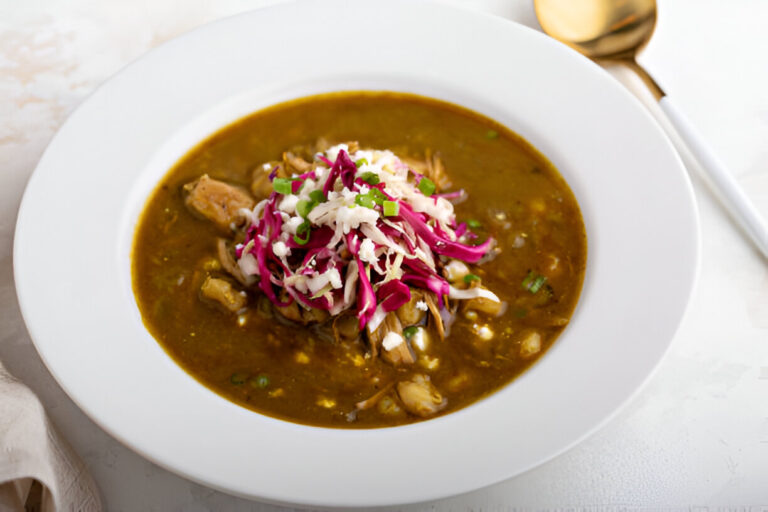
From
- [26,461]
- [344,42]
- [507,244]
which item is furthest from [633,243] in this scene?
[26,461]

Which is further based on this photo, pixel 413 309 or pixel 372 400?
pixel 413 309

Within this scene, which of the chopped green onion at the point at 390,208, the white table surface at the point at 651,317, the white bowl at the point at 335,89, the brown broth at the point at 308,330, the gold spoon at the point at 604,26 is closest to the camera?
the white bowl at the point at 335,89

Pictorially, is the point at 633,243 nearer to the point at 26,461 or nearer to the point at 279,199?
the point at 279,199

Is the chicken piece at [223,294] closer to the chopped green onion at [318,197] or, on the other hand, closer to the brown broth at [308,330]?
the brown broth at [308,330]

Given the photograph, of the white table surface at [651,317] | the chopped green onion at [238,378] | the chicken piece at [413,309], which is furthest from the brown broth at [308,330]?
the white table surface at [651,317]

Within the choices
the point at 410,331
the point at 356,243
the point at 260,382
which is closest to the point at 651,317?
the point at 410,331

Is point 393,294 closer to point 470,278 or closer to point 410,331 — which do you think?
point 410,331

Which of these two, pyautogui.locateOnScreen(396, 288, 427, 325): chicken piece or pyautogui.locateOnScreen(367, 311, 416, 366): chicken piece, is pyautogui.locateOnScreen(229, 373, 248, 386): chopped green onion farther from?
pyautogui.locateOnScreen(396, 288, 427, 325): chicken piece
